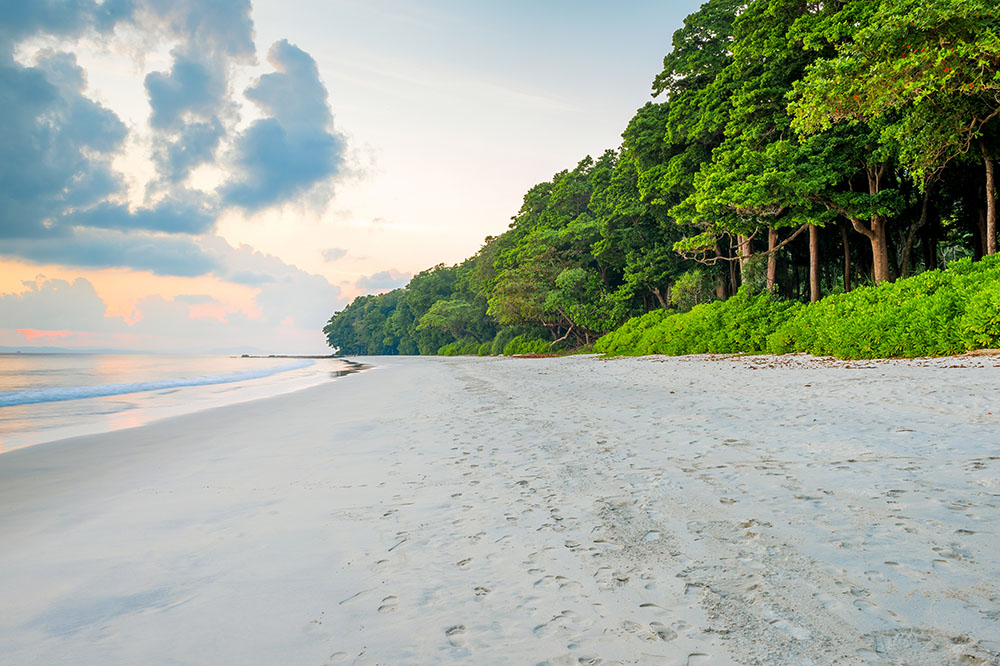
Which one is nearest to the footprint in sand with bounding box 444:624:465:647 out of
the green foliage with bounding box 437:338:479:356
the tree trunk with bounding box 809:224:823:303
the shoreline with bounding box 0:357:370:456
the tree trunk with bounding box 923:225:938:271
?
the shoreline with bounding box 0:357:370:456

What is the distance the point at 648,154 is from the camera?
3055cm

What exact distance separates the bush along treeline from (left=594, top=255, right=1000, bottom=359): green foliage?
48 mm

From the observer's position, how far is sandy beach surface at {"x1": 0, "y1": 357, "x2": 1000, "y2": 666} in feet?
6.22

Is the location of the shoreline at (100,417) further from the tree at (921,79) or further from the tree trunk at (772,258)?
the tree trunk at (772,258)

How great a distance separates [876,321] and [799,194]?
8.17 m

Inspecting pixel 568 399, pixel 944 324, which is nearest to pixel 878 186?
pixel 944 324

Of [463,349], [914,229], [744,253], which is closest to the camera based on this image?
[914,229]

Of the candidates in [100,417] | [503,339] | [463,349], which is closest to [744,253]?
[100,417]

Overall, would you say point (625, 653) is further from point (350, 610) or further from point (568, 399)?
point (568, 399)

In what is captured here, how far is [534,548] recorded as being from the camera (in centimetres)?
273

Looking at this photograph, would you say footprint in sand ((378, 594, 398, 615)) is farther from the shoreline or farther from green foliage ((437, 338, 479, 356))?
green foliage ((437, 338, 479, 356))

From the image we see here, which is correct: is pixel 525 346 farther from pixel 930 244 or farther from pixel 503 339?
pixel 930 244

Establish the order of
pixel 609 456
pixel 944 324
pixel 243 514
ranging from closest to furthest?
pixel 243 514
pixel 609 456
pixel 944 324

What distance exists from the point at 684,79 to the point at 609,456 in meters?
29.5
